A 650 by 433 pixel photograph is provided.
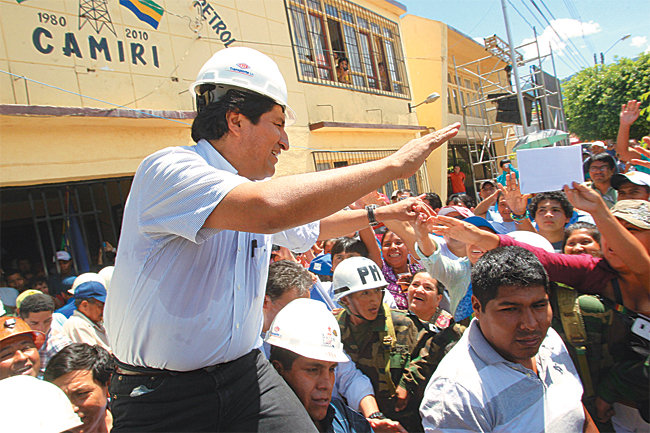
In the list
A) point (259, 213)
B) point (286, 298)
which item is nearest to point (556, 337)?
point (286, 298)

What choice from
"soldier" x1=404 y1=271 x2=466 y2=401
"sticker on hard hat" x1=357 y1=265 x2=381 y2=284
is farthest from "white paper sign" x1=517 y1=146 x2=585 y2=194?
"sticker on hard hat" x1=357 y1=265 x2=381 y2=284

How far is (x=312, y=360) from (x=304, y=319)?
212 millimetres

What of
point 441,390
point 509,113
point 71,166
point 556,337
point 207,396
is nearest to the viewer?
point 207,396

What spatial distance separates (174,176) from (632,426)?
2.64m

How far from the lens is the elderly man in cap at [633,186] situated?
151 inches

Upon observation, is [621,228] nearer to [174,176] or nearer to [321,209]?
[321,209]

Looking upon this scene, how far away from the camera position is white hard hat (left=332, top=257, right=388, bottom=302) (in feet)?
10.0

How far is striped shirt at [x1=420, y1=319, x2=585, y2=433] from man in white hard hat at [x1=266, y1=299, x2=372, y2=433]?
20.5 inches

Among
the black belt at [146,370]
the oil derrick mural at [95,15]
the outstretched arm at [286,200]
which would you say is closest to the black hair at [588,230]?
the outstretched arm at [286,200]

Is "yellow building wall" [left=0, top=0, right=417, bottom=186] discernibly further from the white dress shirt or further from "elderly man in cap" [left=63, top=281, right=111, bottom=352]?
the white dress shirt

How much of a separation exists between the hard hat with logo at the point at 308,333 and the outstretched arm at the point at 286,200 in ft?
3.50

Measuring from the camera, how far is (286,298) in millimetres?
2869

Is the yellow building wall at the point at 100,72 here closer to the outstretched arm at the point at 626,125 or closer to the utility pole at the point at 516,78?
the outstretched arm at the point at 626,125

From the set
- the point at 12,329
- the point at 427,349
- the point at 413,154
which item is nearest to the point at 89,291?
the point at 12,329
